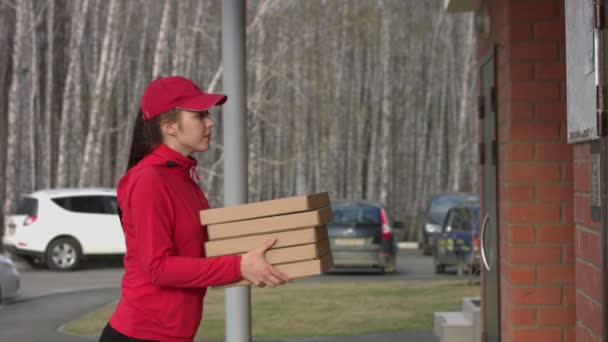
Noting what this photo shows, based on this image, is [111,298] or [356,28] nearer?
[111,298]

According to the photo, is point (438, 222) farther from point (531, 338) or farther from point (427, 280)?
point (531, 338)

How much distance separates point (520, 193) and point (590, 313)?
239 cm

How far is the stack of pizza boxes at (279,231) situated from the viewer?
3852mm

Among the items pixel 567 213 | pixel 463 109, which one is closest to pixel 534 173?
pixel 567 213

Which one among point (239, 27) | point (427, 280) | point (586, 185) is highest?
point (239, 27)

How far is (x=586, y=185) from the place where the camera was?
4.04 meters

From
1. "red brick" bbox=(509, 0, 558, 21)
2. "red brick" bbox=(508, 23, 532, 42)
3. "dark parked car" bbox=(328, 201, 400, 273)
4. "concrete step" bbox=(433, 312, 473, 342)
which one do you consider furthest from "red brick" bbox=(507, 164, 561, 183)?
"dark parked car" bbox=(328, 201, 400, 273)

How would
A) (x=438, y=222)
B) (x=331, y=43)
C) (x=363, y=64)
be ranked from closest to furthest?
(x=438, y=222) → (x=331, y=43) → (x=363, y=64)

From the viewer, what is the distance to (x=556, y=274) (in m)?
6.33

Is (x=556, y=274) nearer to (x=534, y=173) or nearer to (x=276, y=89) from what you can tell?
(x=534, y=173)

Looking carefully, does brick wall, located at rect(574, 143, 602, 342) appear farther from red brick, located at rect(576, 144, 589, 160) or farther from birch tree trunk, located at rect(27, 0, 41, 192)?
birch tree trunk, located at rect(27, 0, 41, 192)

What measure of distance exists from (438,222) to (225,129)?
20.5 m

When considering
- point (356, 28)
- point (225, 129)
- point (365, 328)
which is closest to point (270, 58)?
point (356, 28)

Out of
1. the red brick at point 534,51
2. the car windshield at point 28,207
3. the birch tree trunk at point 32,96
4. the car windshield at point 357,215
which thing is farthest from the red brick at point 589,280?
the birch tree trunk at point 32,96
